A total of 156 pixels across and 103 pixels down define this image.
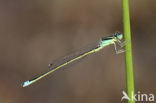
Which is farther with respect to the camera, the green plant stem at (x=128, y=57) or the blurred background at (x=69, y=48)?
the blurred background at (x=69, y=48)

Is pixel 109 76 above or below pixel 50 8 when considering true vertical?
below

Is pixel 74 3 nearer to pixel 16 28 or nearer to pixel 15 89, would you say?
pixel 16 28

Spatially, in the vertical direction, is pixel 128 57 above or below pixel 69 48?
above

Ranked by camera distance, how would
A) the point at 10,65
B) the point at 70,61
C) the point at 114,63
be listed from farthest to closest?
the point at 10,65, the point at 114,63, the point at 70,61

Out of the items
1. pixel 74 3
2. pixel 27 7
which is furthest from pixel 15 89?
pixel 74 3

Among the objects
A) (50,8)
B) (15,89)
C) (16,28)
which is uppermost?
(50,8)

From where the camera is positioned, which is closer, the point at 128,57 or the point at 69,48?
the point at 128,57

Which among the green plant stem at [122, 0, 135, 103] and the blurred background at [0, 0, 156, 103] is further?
the blurred background at [0, 0, 156, 103]

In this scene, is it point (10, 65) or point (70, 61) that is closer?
point (70, 61)
